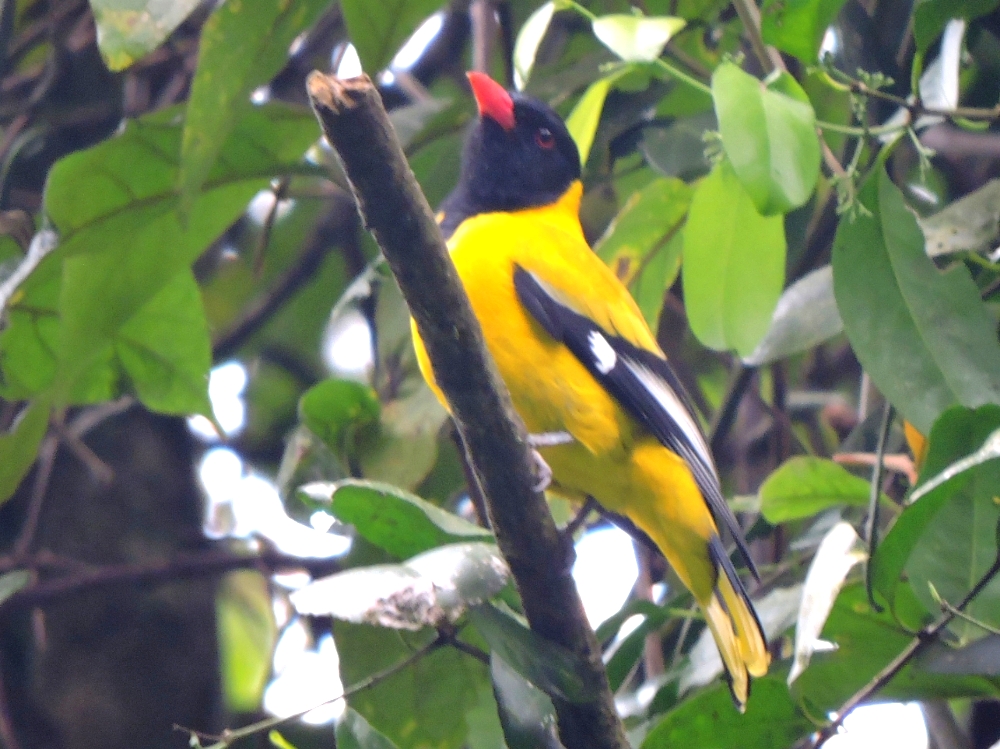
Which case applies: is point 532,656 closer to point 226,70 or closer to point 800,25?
point 800,25

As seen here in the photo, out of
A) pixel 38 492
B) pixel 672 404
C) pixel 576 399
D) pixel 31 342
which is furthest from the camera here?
pixel 38 492

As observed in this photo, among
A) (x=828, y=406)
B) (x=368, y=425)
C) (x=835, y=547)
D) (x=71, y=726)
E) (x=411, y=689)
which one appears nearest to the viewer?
(x=835, y=547)

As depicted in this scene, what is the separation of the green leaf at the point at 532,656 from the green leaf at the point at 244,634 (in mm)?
1910

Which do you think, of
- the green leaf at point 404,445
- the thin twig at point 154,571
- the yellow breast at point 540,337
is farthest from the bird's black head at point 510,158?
the thin twig at point 154,571

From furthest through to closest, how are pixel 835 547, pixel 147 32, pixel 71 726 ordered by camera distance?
pixel 71 726 < pixel 147 32 < pixel 835 547

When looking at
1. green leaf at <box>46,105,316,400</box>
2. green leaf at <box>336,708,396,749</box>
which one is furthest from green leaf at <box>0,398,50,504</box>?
green leaf at <box>336,708,396,749</box>

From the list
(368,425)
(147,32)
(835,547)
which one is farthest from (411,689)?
(147,32)

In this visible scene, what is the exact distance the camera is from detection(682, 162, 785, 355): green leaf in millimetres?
2025

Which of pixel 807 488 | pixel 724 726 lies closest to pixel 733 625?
pixel 807 488

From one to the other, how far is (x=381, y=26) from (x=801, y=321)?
0.98 m

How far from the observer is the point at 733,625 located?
7.01ft

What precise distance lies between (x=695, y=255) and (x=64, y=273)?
117 centimetres

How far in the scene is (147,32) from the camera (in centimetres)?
178

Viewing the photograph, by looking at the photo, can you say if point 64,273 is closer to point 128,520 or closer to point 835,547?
point 128,520
